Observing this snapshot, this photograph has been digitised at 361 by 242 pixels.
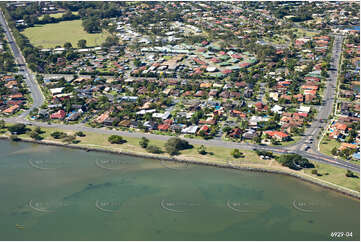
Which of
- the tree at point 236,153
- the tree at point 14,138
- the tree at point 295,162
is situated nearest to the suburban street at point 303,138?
the tree at point 295,162

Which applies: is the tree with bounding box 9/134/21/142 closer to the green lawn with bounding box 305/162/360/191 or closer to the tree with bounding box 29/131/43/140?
the tree with bounding box 29/131/43/140

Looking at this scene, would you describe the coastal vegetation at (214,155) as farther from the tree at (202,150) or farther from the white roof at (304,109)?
the white roof at (304,109)

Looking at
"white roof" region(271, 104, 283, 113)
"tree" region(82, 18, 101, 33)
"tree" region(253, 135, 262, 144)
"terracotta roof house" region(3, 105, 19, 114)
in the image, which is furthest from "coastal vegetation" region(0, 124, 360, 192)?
"tree" region(82, 18, 101, 33)

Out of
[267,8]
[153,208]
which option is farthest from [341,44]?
[153,208]

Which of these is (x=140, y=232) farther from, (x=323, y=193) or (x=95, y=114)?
(x=95, y=114)

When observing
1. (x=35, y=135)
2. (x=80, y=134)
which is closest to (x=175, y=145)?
(x=80, y=134)

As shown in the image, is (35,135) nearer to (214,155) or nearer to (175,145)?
(175,145)
